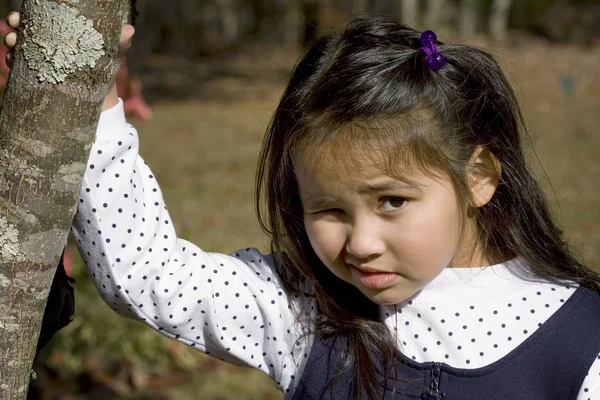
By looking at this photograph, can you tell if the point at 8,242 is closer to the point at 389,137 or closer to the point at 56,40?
the point at 56,40

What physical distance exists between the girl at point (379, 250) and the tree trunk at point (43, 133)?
189mm

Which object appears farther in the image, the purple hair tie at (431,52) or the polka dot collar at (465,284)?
the polka dot collar at (465,284)

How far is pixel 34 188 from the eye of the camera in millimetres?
1432

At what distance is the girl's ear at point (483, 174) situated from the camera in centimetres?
187

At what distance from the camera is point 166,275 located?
179 centimetres

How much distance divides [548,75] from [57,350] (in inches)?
460

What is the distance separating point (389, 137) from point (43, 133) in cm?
69

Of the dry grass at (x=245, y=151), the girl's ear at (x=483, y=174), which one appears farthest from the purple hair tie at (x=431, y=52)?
the dry grass at (x=245, y=151)

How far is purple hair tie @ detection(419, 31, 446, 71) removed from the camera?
1809 mm

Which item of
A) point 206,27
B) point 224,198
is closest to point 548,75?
point 224,198

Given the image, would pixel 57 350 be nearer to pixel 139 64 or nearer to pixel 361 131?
pixel 361 131

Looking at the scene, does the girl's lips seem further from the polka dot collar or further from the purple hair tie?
the purple hair tie

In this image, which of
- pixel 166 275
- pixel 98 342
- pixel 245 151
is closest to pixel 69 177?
pixel 166 275

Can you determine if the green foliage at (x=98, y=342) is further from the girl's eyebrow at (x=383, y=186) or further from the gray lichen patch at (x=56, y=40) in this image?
the gray lichen patch at (x=56, y=40)
